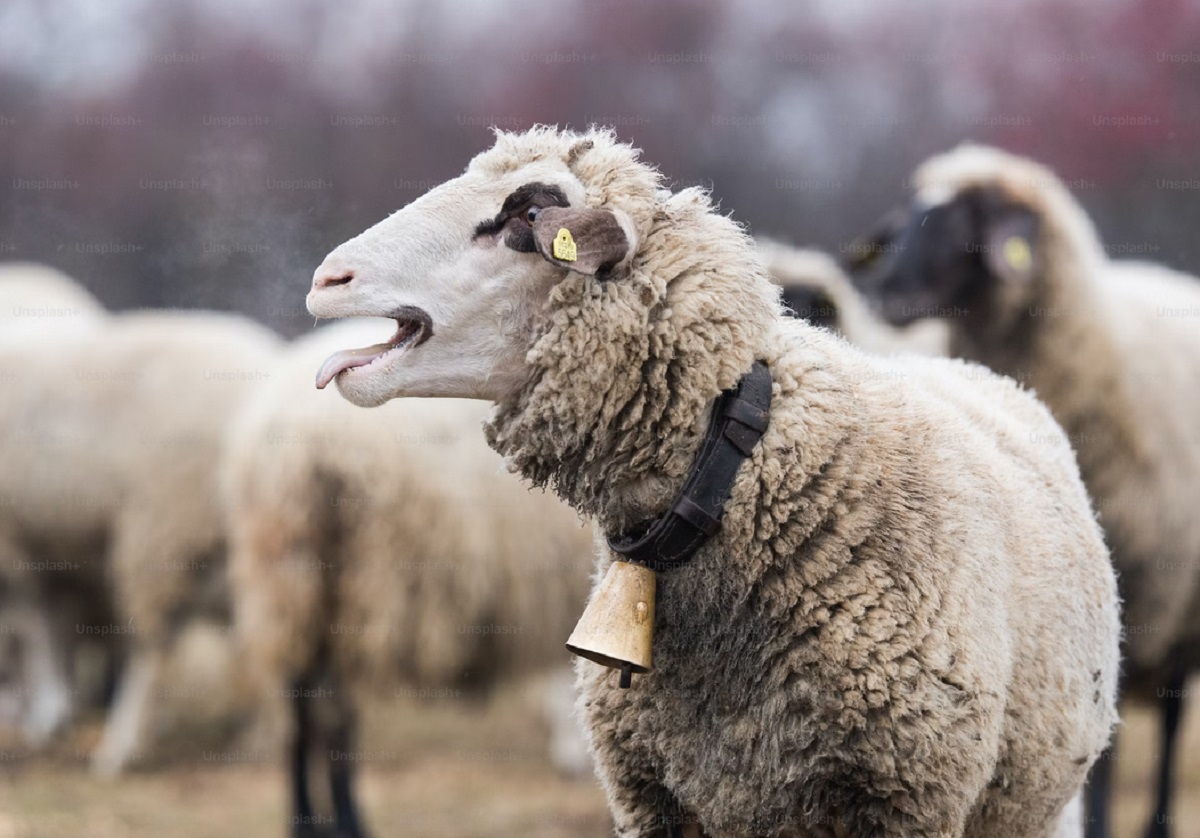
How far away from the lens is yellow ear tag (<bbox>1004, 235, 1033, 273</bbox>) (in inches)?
213

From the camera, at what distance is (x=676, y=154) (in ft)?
41.8

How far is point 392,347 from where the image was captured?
2648 millimetres

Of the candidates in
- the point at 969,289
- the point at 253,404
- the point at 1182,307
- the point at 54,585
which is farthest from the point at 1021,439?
the point at 54,585

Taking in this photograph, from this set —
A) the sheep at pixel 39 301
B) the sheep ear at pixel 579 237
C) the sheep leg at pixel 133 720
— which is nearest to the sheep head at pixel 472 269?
the sheep ear at pixel 579 237

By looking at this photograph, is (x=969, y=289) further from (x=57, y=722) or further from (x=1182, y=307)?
(x=57, y=722)

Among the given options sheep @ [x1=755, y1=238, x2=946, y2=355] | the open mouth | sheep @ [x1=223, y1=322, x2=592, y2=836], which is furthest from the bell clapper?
sheep @ [x1=223, y1=322, x2=592, y2=836]

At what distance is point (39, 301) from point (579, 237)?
25.7 ft

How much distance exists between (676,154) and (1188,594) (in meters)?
8.06

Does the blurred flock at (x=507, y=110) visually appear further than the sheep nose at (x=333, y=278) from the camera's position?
Yes

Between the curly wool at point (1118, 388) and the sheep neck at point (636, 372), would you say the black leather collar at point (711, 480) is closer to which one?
the sheep neck at point (636, 372)

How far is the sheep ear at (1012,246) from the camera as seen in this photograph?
5.42m

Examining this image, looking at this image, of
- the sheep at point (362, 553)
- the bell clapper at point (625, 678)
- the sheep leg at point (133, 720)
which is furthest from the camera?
the sheep leg at point (133, 720)

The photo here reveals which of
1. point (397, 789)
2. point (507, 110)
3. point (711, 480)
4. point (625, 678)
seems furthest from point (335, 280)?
point (507, 110)

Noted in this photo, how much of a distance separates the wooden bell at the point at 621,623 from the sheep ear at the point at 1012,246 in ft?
10.7
